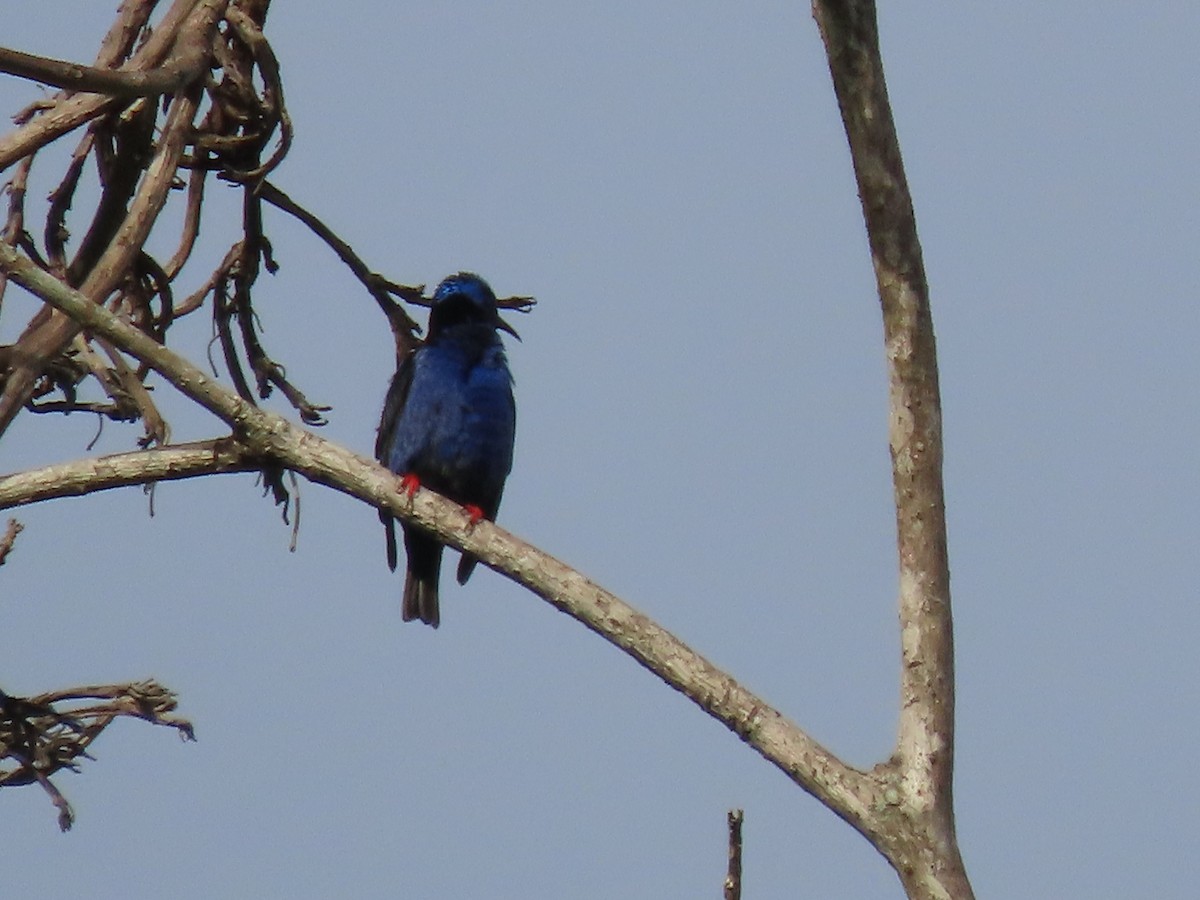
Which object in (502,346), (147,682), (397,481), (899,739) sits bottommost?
(899,739)

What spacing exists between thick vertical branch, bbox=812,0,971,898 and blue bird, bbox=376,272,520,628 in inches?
131

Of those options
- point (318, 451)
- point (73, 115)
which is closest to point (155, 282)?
point (73, 115)

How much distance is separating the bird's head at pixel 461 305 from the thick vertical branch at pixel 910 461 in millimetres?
3864

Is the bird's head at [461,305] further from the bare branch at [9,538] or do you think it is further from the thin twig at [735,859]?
the thin twig at [735,859]

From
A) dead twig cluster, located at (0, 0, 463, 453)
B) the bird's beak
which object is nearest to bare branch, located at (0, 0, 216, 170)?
dead twig cluster, located at (0, 0, 463, 453)

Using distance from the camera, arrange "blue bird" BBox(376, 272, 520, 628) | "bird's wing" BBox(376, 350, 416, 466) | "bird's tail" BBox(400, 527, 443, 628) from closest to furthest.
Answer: "blue bird" BBox(376, 272, 520, 628) < "bird's wing" BBox(376, 350, 416, 466) < "bird's tail" BBox(400, 527, 443, 628)

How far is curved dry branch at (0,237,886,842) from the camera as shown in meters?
4.82

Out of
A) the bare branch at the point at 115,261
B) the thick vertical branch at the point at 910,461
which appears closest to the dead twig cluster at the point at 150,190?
the bare branch at the point at 115,261

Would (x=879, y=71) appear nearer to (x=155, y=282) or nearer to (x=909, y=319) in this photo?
(x=909, y=319)

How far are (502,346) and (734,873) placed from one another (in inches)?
199

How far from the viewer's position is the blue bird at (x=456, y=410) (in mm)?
8227

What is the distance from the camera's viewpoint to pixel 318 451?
18.2 feet

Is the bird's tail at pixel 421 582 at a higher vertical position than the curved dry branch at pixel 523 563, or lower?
higher

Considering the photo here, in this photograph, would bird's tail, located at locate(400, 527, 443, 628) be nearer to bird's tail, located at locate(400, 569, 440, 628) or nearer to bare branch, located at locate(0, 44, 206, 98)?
bird's tail, located at locate(400, 569, 440, 628)
